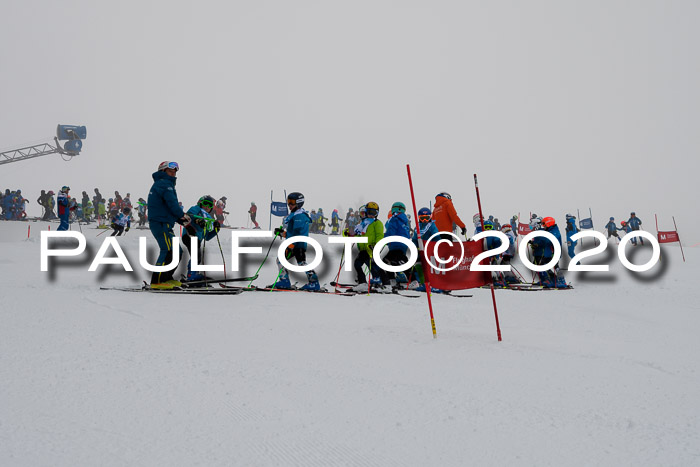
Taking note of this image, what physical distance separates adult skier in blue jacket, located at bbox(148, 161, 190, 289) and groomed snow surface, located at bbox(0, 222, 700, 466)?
1899 mm

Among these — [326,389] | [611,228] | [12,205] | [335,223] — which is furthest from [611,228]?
[12,205]

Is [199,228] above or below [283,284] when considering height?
above

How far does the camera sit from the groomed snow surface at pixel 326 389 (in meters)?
2.24

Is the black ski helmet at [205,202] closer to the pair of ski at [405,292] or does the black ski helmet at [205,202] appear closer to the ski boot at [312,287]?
the ski boot at [312,287]

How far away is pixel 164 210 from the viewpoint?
7938mm

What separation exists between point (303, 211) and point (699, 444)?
295 inches

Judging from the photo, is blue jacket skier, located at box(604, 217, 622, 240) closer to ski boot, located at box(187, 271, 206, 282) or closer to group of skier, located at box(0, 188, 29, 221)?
ski boot, located at box(187, 271, 206, 282)

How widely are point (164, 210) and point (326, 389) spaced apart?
5.87 meters

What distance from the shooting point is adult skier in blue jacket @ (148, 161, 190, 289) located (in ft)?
25.7

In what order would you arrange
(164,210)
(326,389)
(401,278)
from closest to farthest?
(326,389) < (164,210) < (401,278)

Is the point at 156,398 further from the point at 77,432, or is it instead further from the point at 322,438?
the point at 322,438

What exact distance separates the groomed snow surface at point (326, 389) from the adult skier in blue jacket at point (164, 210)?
1899mm

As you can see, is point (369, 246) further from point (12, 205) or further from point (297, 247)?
point (12, 205)

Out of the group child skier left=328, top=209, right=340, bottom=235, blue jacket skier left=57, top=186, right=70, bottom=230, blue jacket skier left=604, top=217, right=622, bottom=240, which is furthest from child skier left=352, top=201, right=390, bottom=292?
blue jacket skier left=604, top=217, right=622, bottom=240
